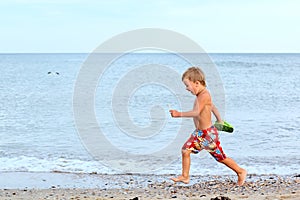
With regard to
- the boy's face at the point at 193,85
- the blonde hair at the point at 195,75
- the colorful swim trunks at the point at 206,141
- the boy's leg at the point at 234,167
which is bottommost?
the boy's leg at the point at 234,167

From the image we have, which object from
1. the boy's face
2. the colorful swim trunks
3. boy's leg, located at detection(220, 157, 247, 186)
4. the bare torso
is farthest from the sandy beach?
the boy's face

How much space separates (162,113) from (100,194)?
10979 millimetres

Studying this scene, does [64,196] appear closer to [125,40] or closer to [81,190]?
[81,190]

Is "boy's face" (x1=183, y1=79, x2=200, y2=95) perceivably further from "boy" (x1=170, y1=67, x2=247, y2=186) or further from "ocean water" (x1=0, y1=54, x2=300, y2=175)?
"ocean water" (x1=0, y1=54, x2=300, y2=175)

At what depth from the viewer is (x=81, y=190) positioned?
8000 millimetres

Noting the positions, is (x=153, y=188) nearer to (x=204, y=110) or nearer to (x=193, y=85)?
(x=204, y=110)

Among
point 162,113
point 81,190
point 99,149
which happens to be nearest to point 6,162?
point 99,149

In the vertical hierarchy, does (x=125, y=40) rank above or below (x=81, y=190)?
above

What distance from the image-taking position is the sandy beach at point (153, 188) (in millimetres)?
7387

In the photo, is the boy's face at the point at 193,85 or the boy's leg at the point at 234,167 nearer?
the boy's face at the point at 193,85

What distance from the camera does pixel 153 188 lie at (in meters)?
8.13

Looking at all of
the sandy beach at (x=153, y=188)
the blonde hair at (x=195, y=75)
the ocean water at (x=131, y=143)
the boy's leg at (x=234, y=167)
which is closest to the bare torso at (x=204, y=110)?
the blonde hair at (x=195, y=75)

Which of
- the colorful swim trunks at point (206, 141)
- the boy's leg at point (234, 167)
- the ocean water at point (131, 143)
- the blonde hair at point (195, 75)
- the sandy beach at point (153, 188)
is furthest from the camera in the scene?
the ocean water at point (131, 143)

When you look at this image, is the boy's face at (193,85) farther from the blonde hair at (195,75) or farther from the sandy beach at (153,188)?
the sandy beach at (153,188)
